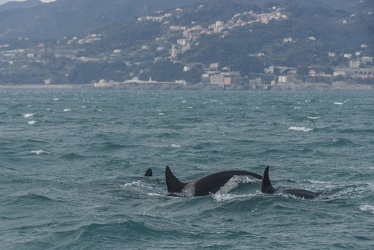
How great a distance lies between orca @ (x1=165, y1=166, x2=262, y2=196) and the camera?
2608 centimetres

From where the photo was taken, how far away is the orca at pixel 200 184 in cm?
2608

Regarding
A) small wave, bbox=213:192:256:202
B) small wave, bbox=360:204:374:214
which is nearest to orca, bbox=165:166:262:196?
small wave, bbox=213:192:256:202

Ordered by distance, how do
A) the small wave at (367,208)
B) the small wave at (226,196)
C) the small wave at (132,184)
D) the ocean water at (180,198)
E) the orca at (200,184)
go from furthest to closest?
the small wave at (132,184) → the orca at (200,184) → the small wave at (226,196) → the small wave at (367,208) → the ocean water at (180,198)

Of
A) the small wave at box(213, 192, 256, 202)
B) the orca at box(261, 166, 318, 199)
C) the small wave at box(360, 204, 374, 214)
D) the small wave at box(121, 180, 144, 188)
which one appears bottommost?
the small wave at box(121, 180, 144, 188)

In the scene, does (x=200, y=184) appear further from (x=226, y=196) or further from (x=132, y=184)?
(x=132, y=184)

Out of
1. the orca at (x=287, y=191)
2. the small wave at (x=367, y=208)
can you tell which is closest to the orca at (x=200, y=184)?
the orca at (x=287, y=191)

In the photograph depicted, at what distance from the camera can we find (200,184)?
2631cm

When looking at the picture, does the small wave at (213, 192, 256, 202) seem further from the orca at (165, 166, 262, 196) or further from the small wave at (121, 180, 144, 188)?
the small wave at (121, 180, 144, 188)

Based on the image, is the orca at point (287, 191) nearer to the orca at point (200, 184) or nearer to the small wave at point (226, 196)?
the small wave at point (226, 196)

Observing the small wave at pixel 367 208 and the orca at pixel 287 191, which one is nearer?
the small wave at pixel 367 208

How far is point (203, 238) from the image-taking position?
20766mm

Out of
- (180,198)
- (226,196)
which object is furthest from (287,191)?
(180,198)

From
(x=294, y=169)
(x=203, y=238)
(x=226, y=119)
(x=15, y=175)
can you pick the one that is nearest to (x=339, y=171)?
(x=294, y=169)

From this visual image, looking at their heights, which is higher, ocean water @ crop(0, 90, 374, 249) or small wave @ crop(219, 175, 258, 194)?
small wave @ crop(219, 175, 258, 194)
